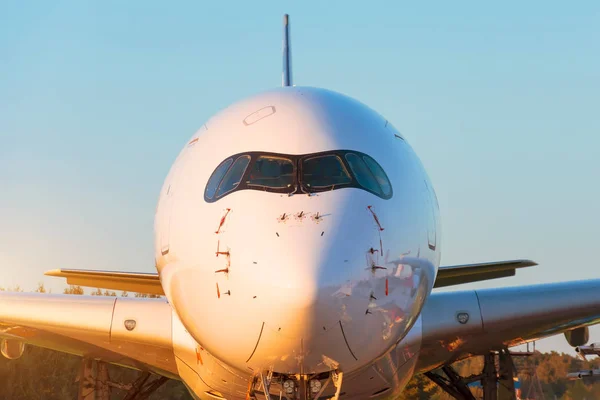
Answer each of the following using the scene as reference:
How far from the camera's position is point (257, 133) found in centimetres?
858

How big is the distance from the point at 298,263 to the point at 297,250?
0.12m

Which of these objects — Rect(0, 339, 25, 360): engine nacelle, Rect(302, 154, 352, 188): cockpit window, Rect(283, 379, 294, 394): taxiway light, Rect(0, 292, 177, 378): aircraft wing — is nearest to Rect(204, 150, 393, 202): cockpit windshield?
Rect(302, 154, 352, 188): cockpit window

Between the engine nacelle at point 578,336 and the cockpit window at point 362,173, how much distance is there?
7.11 metres

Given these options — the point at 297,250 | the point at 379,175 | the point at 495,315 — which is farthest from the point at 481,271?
the point at 297,250

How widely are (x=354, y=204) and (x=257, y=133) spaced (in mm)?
1507

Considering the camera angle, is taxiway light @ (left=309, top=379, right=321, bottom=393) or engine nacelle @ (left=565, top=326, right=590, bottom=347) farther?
engine nacelle @ (left=565, top=326, right=590, bottom=347)

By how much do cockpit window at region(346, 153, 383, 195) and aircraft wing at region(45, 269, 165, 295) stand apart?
6174 mm

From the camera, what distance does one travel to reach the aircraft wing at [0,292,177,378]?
1127 cm

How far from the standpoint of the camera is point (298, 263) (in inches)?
268

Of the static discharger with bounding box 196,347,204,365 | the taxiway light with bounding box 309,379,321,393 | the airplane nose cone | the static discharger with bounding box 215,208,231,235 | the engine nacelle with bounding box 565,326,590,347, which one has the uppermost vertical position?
the static discharger with bounding box 215,208,231,235

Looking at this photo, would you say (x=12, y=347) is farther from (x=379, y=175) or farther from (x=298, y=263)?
(x=298, y=263)

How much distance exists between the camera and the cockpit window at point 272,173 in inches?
309

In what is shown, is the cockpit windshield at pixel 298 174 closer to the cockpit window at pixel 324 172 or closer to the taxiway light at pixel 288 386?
the cockpit window at pixel 324 172

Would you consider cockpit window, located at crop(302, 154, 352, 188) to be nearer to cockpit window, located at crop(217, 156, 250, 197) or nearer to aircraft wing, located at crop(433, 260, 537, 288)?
cockpit window, located at crop(217, 156, 250, 197)
